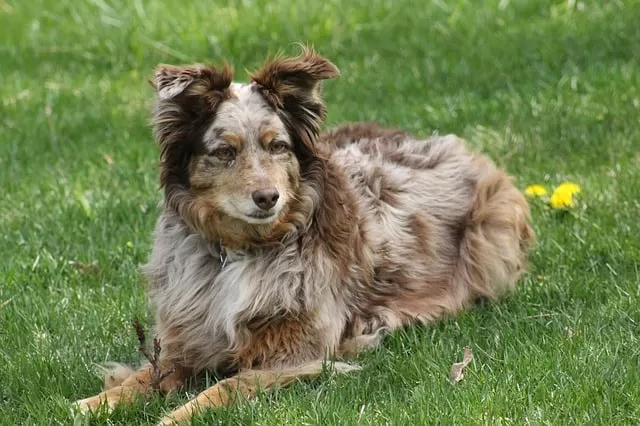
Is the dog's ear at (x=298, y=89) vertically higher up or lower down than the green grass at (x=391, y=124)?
higher up

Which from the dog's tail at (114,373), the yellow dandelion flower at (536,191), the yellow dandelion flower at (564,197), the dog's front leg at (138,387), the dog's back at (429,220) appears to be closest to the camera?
the dog's front leg at (138,387)

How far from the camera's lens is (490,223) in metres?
6.59

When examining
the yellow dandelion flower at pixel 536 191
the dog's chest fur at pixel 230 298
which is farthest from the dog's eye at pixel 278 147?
the yellow dandelion flower at pixel 536 191

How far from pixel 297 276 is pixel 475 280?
1.33 meters

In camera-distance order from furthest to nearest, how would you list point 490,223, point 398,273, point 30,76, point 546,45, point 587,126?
point 30,76, point 546,45, point 587,126, point 490,223, point 398,273

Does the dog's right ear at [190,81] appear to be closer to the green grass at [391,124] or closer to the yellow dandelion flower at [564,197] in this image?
the green grass at [391,124]

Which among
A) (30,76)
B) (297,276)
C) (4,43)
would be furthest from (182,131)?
(4,43)

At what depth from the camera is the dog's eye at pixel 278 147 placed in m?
5.32

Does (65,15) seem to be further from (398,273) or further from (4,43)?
(398,273)

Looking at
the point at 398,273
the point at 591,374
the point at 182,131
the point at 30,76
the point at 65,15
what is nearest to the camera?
the point at 591,374

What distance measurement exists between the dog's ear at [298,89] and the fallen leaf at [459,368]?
3.96 feet

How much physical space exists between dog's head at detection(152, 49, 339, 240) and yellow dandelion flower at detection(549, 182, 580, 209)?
2.35 m

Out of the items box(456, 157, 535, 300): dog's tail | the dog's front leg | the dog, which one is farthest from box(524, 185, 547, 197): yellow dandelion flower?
the dog's front leg

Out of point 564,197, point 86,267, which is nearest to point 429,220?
point 564,197
